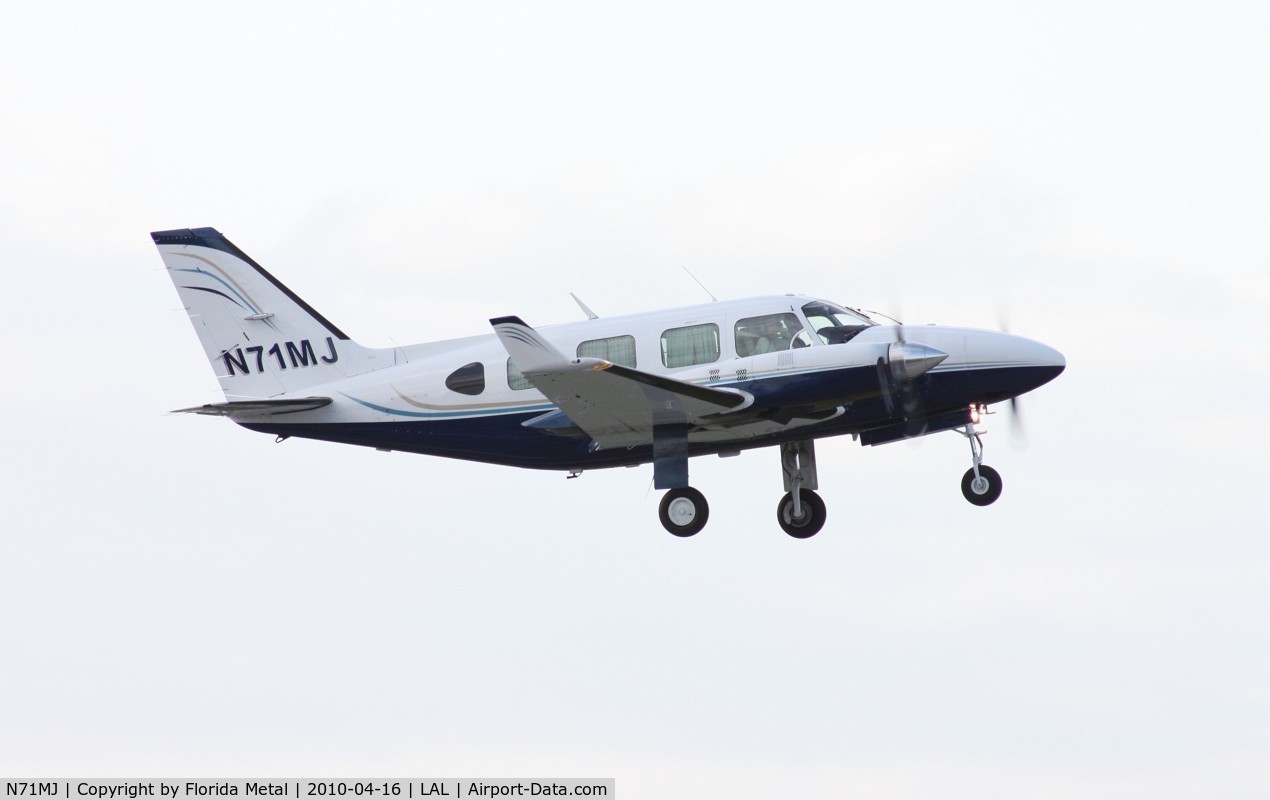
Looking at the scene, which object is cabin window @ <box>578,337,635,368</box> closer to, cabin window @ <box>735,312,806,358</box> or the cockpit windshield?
cabin window @ <box>735,312,806,358</box>

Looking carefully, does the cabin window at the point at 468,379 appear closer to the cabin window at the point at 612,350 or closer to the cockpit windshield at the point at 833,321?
the cabin window at the point at 612,350

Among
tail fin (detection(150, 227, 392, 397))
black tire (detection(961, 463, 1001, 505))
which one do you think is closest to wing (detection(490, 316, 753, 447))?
black tire (detection(961, 463, 1001, 505))

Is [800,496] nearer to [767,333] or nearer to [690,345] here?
[767,333]

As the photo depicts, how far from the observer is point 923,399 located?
2088 centimetres

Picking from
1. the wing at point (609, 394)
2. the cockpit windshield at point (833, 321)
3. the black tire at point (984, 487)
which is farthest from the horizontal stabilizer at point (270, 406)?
the black tire at point (984, 487)

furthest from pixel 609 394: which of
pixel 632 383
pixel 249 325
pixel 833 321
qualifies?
pixel 249 325

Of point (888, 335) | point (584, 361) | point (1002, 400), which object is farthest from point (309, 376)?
point (1002, 400)

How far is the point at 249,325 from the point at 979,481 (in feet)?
38.0

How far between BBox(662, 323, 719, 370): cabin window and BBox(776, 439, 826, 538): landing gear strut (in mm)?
2458

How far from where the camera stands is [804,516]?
898 inches

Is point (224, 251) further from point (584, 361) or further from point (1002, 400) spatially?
point (1002, 400)

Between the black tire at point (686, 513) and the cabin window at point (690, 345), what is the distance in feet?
Result: 6.62

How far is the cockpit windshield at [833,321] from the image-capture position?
20828 millimetres

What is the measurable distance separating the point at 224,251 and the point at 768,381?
9.82 meters
